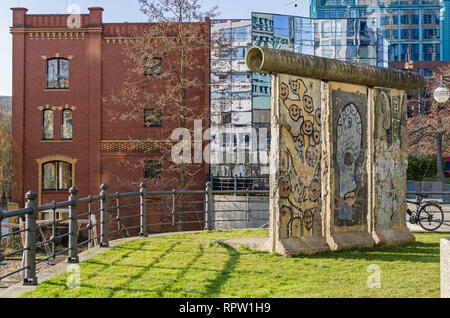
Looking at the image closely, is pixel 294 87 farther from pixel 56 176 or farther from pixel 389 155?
pixel 56 176

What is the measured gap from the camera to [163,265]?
8.16 meters

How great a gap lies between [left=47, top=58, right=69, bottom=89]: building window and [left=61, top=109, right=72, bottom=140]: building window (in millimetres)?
1642

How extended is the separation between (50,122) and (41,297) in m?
24.8

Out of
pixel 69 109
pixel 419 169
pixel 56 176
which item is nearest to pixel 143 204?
pixel 56 176

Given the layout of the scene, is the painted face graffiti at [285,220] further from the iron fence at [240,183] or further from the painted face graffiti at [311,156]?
the iron fence at [240,183]

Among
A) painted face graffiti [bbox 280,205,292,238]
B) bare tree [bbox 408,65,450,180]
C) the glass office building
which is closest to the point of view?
painted face graffiti [bbox 280,205,292,238]

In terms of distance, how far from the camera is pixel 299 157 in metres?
9.34

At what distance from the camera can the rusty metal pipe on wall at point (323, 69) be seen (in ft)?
28.8

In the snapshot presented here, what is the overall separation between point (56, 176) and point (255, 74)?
44.8 feet

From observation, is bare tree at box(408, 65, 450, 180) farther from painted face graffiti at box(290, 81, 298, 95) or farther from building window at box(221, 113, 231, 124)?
painted face graffiti at box(290, 81, 298, 95)

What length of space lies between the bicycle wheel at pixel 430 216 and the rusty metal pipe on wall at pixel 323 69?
15.3ft

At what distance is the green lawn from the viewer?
6.30 meters

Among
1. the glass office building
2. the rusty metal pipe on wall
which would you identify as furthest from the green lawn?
the glass office building
